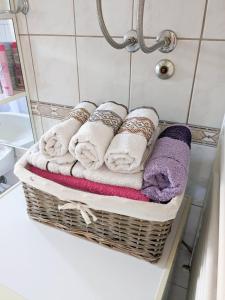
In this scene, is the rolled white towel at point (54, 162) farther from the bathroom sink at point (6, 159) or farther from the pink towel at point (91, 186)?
the bathroom sink at point (6, 159)

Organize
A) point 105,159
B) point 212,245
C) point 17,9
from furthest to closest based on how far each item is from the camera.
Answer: point 17,9
point 105,159
point 212,245

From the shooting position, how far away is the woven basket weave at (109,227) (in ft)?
1.96

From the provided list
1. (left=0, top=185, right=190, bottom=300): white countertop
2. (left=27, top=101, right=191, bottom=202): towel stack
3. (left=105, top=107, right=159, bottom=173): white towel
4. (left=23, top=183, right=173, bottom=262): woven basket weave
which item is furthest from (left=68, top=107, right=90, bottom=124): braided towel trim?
(left=0, top=185, right=190, bottom=300): white countertop

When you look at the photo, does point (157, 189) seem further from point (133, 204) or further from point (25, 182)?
point (25, 182)

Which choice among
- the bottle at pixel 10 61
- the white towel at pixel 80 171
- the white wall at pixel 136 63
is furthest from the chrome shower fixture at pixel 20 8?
the white towel at pixel 80 171

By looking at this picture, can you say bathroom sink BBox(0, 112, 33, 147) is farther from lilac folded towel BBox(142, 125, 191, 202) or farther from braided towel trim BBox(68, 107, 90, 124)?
lilac folded towel BBox(142, 125, 191, 202)

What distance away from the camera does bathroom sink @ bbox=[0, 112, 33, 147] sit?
45.8 inches

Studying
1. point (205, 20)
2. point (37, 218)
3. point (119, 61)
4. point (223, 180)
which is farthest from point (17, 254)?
point (205, 20)

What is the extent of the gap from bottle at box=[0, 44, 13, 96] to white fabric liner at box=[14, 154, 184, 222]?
453 millimetres

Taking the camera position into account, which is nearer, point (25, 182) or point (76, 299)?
point (76, 299)

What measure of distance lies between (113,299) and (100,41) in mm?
771

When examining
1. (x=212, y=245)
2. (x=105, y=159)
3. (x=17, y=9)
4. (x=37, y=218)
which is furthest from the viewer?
(x=17, y=9)

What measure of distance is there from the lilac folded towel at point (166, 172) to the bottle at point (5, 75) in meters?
0.69

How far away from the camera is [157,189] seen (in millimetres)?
572
